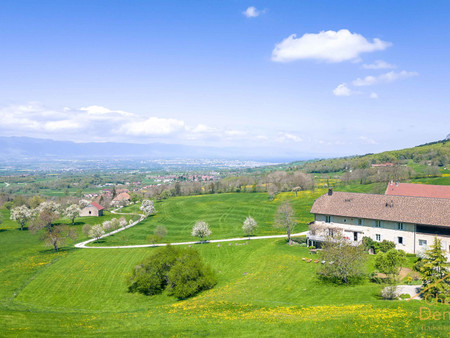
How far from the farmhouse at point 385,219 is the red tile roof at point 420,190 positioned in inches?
773

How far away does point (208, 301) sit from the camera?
116 feet

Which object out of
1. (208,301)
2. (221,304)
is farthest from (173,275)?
(221,304)

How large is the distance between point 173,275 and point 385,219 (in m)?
37.7

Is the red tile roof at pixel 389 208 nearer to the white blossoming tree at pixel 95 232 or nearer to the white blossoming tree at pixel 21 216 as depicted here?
the white blossoming tree at pixel 95 232

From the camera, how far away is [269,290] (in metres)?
38.4

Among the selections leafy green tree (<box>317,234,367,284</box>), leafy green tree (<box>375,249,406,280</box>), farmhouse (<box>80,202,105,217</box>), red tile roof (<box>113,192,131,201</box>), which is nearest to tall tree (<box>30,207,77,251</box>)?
farmhouse (<box>80,202,105,217</box>)

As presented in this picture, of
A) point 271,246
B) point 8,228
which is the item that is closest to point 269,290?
point 271,246

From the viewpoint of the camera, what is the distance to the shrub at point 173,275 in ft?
137

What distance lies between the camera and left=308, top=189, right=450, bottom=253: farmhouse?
159 feet

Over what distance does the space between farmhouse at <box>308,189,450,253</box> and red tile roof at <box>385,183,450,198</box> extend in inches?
773

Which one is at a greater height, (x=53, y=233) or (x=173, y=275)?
(x=173, y=275)

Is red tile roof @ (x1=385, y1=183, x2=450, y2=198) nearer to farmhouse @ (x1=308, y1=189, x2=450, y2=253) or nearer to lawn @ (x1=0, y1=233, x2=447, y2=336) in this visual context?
farmhouse @ (x1=308, y1=189, x2=450, y2=253)

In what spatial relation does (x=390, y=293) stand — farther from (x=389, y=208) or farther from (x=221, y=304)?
(x=389, y=208)

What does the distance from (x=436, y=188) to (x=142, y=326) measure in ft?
237
